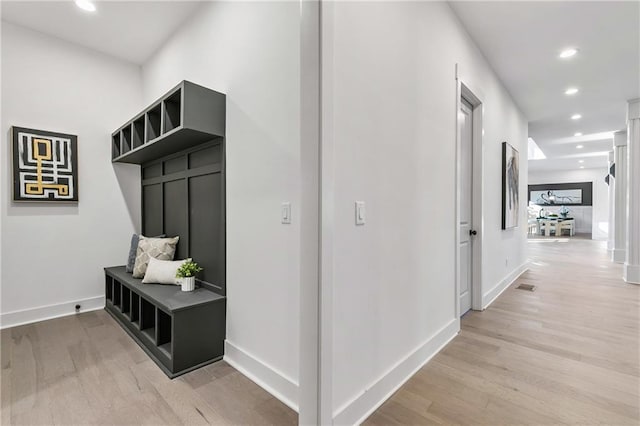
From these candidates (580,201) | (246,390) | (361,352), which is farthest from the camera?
(580,201)

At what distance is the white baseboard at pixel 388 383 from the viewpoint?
149cm

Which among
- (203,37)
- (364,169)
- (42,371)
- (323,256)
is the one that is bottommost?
(42,371)

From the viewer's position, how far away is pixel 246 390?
186cm

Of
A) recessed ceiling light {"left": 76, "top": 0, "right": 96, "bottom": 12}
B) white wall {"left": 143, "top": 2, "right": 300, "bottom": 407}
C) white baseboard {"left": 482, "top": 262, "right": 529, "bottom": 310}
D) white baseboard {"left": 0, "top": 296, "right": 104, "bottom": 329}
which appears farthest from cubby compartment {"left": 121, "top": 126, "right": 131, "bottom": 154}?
white baseboard {"left": 482, "top": 262, "right": 529, "bottom": 310}

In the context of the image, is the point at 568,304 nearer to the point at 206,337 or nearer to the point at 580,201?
the point at 206,337

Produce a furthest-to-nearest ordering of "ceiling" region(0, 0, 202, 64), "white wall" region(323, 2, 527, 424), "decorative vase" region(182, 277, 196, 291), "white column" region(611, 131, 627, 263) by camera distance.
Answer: "white column" region(611, 131, 627, 263), "ceiling" region(0, 0, 202, 64), "decorative vase" region(182, 277, 196, 291), "white wall" region(323, 2, 527, 424)

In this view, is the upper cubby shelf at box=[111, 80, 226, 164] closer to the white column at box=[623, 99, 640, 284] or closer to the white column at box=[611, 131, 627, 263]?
the white column at box=[623, 99, 640, 284]

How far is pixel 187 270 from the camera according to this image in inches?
94.1

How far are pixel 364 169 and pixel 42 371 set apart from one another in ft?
8.73

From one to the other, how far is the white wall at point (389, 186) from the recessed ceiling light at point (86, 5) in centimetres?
272

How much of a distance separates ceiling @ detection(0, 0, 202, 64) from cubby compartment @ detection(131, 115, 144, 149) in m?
0.99

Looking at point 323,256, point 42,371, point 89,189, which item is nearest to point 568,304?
point 323,256

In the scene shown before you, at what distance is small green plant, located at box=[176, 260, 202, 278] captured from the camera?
7.84ft

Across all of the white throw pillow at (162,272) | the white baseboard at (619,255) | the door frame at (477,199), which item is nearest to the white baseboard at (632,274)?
the white baseboard at (619,255)
